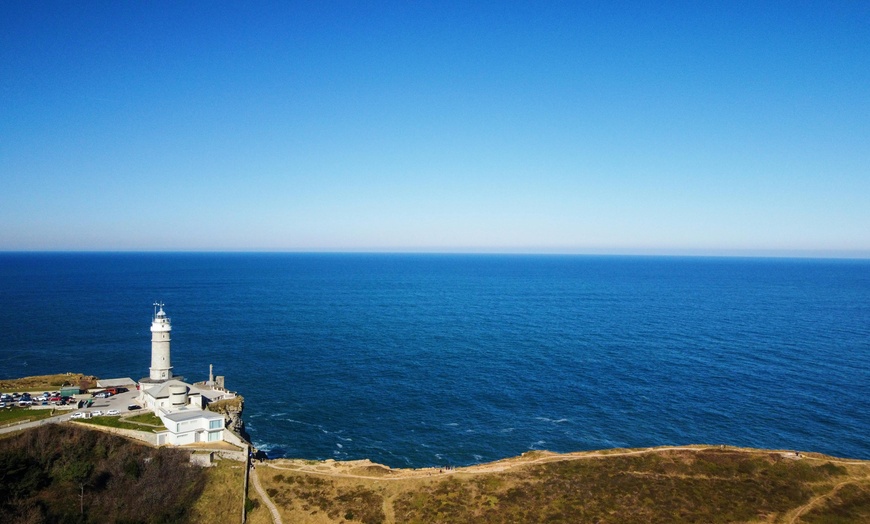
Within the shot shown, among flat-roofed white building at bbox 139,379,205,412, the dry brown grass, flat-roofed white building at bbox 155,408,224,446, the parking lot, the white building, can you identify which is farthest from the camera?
the parking lot

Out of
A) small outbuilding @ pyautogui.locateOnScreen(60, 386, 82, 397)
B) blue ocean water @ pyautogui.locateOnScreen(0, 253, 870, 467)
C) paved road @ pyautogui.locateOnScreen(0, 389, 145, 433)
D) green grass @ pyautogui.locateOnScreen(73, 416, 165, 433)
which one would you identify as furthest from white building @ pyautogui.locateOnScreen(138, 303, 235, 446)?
blue ocean water @ pyautogui.locateOnScreen(0, 253, 870, 467)

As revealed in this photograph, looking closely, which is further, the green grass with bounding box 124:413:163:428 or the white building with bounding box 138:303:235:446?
the green grass with bounding box 124:413:163:428

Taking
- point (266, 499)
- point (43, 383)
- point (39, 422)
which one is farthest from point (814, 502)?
point (43, 383)

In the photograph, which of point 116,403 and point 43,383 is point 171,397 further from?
point 43,383

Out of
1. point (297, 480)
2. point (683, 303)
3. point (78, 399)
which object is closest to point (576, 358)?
point (297, 480)

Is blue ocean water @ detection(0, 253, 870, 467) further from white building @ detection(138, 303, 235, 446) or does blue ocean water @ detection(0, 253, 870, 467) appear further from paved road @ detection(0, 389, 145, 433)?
paved road @ detection(0, 389, 145, 433)

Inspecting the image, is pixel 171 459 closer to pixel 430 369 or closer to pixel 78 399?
pixel 78 399
